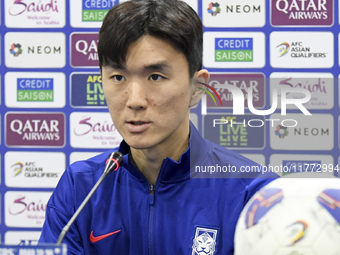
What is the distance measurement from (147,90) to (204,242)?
0.33 meters

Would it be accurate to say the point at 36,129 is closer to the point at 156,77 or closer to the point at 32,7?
the point at 32,7

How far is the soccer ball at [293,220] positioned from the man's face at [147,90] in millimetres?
279

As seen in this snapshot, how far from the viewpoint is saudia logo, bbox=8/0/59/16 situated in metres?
1.60

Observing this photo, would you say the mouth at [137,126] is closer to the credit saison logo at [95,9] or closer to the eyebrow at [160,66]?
the eyebrow at [160,66]

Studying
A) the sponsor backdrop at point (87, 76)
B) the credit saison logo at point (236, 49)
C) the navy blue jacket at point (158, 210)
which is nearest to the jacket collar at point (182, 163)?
the navy blue jacket at point (158, 210)

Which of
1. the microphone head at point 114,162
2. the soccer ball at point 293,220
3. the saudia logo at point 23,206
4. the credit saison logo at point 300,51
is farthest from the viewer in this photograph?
the saudia logo at point 23,206

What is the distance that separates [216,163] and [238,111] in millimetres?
143

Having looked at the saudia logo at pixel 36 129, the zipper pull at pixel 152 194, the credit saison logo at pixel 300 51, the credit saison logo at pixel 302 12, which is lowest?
the zipper pull at pixel 152 194

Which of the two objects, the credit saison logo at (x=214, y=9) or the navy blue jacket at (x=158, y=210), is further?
the credit saison logo at (x=214, y=9)

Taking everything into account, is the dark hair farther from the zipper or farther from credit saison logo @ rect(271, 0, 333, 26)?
credit saison logo @ rect(271, 0, 333, 26)

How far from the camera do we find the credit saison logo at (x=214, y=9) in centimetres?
155

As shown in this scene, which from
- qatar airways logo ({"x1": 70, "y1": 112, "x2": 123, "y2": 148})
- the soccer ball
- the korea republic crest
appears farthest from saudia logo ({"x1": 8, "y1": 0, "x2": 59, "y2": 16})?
the soccer ball

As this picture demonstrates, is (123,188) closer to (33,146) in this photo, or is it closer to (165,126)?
(165,126)

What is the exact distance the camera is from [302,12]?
1.53m
